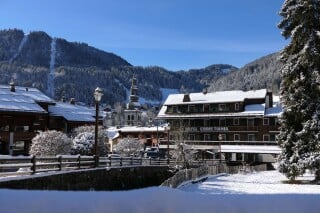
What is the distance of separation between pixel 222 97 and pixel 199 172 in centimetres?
3532

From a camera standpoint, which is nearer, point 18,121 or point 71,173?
point 71,173

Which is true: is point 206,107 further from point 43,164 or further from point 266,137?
point 43,164

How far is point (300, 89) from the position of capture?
111ft

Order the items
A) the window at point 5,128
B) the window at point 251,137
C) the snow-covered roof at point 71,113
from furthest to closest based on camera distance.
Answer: the window at point 251,137
the snow-covered roof at point 71,113
the window at point 5,128

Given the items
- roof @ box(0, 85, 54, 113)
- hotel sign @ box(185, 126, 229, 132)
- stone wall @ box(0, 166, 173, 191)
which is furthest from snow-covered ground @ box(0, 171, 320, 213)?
hotel sign @ box(185, 126, 229, 132)

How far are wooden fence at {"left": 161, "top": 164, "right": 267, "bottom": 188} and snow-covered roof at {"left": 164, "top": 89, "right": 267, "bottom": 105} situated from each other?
15.2 metres

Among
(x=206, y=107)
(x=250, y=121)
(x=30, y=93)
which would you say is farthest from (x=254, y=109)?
(x=30, y=93)

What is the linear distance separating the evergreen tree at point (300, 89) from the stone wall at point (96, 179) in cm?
1142

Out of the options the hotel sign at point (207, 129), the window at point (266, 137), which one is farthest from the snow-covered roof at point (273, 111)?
the hotel sign at point (207, 129)

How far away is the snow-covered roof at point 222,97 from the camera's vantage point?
241 ft

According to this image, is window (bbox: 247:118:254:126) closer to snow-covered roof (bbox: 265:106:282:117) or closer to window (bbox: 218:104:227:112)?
snow-covered roof (bbox: 265:106:282:117)

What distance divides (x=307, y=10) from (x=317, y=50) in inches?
137

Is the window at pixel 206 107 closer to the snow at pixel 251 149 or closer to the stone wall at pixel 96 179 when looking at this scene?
the snow at pixel 251 149

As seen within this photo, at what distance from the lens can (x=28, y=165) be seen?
62.3 feet
